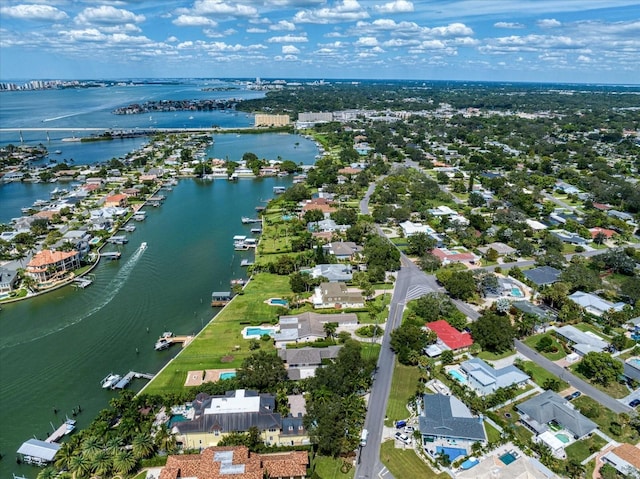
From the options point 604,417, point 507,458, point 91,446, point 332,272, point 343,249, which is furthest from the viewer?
point 343,249

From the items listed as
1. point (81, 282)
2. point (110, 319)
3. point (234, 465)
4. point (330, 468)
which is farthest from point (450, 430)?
point (81, 282)

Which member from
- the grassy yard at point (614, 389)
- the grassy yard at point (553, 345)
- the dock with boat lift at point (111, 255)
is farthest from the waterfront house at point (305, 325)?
the dock with boat lift at point (111, 255)

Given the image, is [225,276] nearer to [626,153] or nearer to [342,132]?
[342,132]

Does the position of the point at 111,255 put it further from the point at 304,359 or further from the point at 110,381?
the point at 304,359

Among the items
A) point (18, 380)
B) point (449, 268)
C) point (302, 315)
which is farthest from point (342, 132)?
point (18, 380)

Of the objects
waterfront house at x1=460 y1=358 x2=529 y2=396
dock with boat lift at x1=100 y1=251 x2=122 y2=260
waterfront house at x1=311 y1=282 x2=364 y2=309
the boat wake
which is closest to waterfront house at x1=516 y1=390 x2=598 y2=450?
waterfront house at x1=460 y1=358 x2=529 y2=396

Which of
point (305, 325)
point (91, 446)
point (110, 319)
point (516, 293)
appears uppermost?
point (91, 446)

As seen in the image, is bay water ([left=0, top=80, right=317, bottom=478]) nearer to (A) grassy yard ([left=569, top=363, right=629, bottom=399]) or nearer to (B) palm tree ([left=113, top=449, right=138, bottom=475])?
(B) palm tree ([left=113, top=449, right=138, bottom=475])
